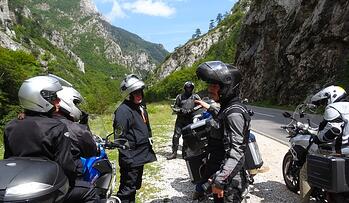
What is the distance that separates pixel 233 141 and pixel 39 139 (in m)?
1.73

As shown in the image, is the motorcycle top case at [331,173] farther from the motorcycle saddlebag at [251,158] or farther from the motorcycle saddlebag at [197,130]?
the motorcycle saddlebag at [197,130]

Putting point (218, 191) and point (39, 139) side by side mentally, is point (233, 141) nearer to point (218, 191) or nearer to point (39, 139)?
point (218, 191)

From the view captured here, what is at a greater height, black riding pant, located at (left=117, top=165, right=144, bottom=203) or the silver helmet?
the silver helmet

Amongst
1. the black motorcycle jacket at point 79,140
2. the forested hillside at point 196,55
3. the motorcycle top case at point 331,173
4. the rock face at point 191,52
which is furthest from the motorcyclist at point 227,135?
the rock face at point 191,52

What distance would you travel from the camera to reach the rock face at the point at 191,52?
12406 centimetres

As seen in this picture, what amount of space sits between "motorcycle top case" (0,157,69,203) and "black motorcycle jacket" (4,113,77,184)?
0.39 feet

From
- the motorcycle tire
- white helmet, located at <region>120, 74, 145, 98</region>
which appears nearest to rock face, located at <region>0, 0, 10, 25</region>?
white helmet, located at <region>120, 74, 145, 98</region>

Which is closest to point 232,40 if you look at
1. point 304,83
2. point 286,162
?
point 304,83

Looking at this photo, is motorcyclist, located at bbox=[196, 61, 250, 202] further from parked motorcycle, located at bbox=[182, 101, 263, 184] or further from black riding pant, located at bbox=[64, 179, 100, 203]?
parked motorcycle, located at bbox=[182, 101, 263, 184]

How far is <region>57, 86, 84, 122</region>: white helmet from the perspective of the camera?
4023 mm

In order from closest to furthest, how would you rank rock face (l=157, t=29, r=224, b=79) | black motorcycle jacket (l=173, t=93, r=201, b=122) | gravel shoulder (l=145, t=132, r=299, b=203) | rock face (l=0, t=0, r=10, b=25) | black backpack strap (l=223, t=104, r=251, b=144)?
black backpack strap (l=223, t=104, r=251, b=144)
gravel shoulder (l=145, t=132, r=299, b=203)
black motorcycle jacket (l=173, t=93, r=201, b=122)
rock face (l=0, t=0, r=10, b=25)
rock face (l=157, t=29, r=224, b=79)

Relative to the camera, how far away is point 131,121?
5332 millimetres

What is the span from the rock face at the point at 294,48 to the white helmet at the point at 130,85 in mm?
20121

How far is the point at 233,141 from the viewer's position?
3557 mm
